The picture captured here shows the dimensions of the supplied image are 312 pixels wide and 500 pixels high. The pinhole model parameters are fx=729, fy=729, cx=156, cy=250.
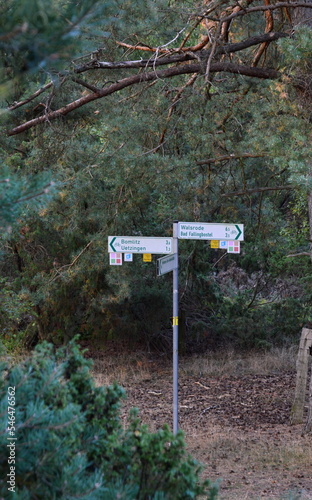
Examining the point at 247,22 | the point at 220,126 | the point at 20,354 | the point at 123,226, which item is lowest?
the point at 20,354

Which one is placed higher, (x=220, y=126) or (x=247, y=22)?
(x=247, y=22)

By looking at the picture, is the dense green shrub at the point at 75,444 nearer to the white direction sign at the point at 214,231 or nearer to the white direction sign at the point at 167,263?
the white direction sign at the point at 167,263

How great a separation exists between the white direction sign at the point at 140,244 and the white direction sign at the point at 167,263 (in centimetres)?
8

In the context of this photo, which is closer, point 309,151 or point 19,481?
point 19,481

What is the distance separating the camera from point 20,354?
16.7 meters

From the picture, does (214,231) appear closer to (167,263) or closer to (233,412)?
(167,263)

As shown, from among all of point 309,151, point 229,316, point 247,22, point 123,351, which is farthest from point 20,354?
point 309,151

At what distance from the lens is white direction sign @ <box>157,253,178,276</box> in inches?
313

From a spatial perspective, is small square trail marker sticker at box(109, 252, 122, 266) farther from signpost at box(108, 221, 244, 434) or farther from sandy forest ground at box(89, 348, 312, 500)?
sandy forest ground at box(89, 348, 312, 500)

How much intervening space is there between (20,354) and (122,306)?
8.44 feet

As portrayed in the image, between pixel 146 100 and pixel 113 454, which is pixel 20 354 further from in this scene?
pixel 113 454

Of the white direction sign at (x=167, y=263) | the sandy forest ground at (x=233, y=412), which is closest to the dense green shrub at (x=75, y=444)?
the sandy forest ground at (x=233, y=412)

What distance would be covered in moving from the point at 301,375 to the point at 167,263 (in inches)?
154

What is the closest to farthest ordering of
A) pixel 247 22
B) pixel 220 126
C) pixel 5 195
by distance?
pixel 5 195 → pixel 220 126 → pixel 247 22
